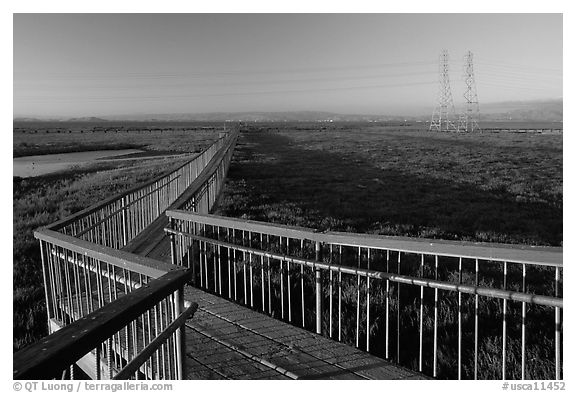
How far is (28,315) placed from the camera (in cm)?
708

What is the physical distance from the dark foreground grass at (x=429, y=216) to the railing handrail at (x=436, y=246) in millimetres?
639

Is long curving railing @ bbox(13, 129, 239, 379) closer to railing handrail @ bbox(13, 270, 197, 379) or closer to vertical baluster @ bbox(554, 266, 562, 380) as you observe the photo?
railing handrail @ bbox(13, 270, 197, 379)

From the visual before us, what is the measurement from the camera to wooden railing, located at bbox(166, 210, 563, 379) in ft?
13.3

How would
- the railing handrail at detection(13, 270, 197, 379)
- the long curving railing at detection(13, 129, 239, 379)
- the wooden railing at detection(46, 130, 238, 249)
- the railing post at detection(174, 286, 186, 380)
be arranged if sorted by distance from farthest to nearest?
the wooden railing at detection(46, 130, 238, 249)
the railing post at detection(174, 286, 186, 380)
the long curving railing at detection(13, 129, 239, 379)
the railing handrail at detection(13, 270, 197, 379)

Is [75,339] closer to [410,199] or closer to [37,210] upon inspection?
[410,199]

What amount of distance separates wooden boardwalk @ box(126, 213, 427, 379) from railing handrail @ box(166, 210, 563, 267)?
92 centimetres

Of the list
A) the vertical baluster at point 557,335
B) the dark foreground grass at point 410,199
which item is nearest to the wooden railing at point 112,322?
the vertical baluster at point 557,335

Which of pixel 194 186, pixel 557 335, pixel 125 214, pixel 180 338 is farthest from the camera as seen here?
pixel 194 186

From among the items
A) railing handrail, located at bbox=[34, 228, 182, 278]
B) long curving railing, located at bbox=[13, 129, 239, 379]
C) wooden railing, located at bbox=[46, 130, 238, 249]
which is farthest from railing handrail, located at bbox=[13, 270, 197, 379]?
wooden railing, located at bbox=[46, 130, 238, 249]

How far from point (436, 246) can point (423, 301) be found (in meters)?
1.77

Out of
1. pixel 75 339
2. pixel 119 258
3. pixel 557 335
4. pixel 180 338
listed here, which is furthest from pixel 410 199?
pixel 75 339

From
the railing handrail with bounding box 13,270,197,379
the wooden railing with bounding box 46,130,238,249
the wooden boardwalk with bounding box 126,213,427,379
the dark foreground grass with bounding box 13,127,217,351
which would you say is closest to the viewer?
the railing handrail with bounding box 13,270,197,379

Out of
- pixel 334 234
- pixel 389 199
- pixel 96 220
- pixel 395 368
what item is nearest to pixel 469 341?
pixel 395 368

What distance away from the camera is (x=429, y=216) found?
1415cm
